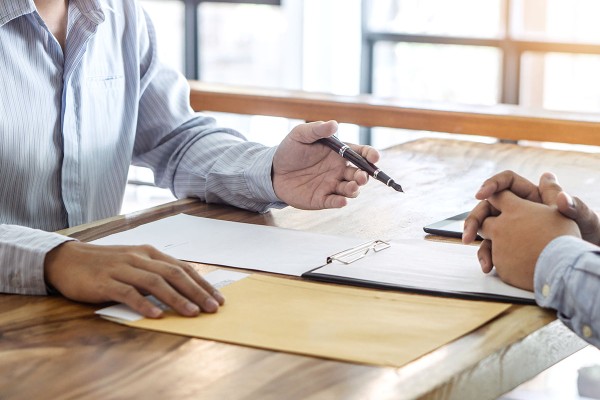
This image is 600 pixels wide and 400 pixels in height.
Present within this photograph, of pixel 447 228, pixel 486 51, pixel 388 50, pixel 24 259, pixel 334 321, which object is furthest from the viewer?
pixel 388 50

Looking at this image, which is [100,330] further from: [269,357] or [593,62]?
[593,62]

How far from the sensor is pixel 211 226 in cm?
146

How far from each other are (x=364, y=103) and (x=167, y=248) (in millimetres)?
1065

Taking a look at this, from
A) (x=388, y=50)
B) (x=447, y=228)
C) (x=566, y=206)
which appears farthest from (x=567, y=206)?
(x=388, y=50)

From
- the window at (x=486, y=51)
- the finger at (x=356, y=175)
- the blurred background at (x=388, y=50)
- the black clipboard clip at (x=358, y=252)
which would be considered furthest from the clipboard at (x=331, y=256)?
the window at (x=486, y=51)

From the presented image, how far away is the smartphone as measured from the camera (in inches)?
55.3

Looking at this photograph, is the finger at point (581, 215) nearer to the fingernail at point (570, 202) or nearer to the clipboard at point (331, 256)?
the fingernail at point (570, 202)

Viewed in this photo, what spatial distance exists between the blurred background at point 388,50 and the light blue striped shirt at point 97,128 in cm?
255

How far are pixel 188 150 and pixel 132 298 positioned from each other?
0.76m

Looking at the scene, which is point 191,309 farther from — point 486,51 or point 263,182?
point 486,51

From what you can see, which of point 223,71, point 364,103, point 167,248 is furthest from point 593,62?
point 167,248

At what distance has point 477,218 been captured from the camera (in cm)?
127

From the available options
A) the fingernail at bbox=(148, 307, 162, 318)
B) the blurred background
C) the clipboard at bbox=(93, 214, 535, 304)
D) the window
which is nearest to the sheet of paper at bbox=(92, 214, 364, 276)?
the clipboard at bbox=(93, 214, 535, 304)

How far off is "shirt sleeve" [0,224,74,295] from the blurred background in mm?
3227
